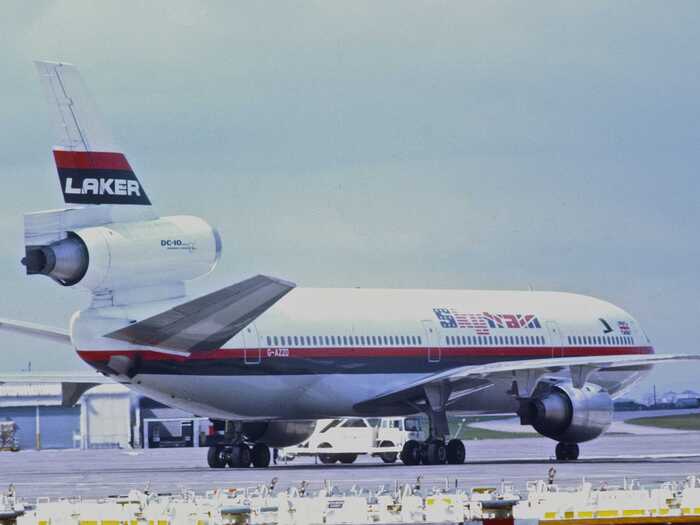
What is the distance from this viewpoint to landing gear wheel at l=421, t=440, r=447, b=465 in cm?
4412

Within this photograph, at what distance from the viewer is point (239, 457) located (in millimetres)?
43875

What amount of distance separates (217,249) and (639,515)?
67.9 feet

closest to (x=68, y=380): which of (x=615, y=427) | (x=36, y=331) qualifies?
(x=36, y=331)

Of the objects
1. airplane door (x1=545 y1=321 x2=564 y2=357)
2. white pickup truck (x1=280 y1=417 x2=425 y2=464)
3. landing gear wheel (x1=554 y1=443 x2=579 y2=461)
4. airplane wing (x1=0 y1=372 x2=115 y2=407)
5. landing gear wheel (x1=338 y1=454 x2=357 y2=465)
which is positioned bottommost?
landing gear wheel (x1=554 y1=443 x2=579 y2=461)

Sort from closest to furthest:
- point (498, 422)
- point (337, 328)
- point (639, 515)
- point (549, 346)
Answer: point (639, 515) < point (337, 328) < point (549, 346) < point (498, 422)

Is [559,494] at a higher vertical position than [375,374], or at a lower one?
lower

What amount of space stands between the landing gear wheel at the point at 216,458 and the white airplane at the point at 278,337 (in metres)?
0.09

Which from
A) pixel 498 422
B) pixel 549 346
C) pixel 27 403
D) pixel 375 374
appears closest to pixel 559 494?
pixel 375 374

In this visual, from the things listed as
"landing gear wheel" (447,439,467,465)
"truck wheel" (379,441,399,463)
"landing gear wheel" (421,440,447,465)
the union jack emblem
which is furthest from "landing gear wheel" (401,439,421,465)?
the union jack emblem

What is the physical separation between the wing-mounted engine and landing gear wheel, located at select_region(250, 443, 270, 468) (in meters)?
7.04

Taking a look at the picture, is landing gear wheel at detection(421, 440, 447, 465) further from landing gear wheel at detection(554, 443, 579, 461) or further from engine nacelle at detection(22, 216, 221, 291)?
engine nacelle at detection(22, 216, 221, 291)

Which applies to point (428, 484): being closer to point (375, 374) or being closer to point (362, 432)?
point (375, 374)

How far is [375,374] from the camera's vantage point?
45.4m

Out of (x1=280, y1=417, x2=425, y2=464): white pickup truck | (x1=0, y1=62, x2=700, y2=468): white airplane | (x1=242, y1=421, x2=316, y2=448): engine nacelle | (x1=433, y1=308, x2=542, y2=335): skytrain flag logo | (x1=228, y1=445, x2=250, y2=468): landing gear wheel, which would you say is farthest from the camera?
(x1=280, y1=417, x2=425, y2=464): white pickup truck
